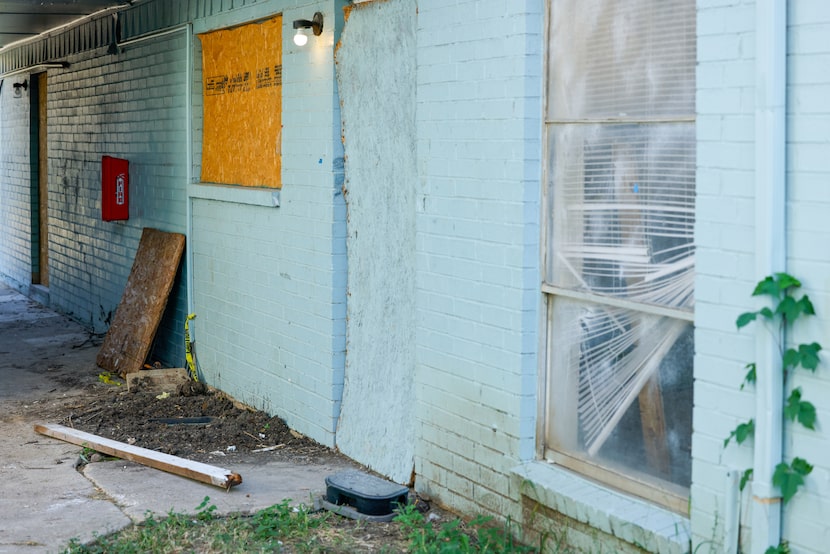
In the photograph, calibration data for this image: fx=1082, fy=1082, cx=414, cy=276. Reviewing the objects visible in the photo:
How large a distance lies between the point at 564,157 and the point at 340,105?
7.50ft

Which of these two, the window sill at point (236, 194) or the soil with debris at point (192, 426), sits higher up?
the window sill at point (236, 194)

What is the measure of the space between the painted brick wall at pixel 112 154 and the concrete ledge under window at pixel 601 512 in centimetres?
520

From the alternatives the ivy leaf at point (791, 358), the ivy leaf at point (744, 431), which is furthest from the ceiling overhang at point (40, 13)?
the ivy leaf at point (791, 358)

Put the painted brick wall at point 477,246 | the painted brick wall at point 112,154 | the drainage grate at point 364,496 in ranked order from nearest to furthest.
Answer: the painted brick wall at point 477,246 < the drainage grate at point 364,496 < the painted brick wall at point 112,154

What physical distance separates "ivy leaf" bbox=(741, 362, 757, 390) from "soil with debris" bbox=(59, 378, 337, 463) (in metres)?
3.56

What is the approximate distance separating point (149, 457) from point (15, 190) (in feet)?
36.0

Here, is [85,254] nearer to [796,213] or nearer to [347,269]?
[347,269]

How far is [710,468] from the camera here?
4020 mm

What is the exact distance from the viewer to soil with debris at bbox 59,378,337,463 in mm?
7062

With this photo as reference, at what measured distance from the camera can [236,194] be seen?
819cm

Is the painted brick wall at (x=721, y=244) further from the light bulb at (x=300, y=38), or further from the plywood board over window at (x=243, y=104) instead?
the plywood board over window at (x=243, y=104)

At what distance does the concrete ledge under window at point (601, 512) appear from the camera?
13.8 ft

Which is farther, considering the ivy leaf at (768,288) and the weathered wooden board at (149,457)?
the weathered wooden board at (149,457)

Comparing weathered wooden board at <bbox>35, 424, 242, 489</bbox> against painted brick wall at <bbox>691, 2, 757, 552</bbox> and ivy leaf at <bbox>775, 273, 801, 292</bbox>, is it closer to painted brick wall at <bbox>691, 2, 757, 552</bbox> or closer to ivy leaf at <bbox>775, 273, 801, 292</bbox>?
painted brick wall at <bbox>691, 2, 757, 552</bbox>
